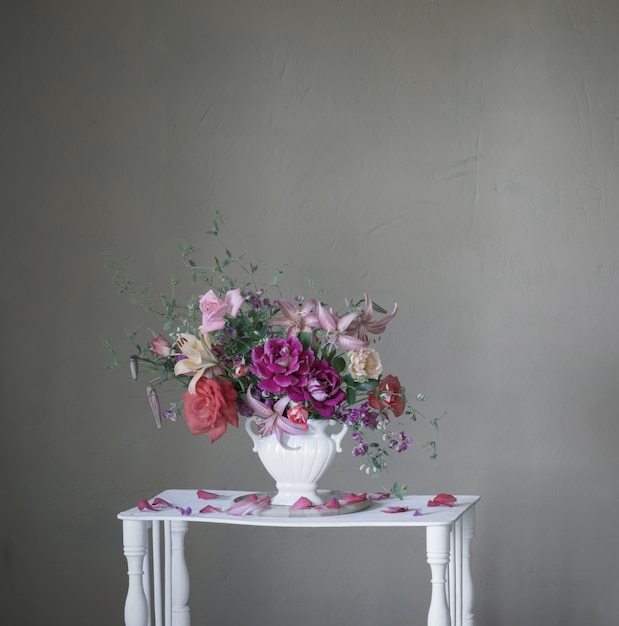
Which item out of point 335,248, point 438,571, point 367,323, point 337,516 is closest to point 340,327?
point 367,323

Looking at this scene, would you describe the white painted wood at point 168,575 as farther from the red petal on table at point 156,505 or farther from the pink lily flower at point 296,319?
the pink lily flower at point 296,319

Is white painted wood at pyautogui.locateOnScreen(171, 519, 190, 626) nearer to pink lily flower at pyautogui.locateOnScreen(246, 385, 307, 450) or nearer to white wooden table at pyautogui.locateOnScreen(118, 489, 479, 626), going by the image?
white wooden table at pyautogui.locateOnScreen(118, 489, 479, 626)

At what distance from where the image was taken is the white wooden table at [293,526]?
188 centimetres

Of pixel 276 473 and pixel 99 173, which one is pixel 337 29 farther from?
pixel 276 473

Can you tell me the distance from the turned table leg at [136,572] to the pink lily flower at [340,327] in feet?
1.90

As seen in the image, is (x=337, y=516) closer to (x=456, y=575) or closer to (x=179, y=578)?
(x=456, y=575)

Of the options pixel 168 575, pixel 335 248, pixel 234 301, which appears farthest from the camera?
pixel 335 248

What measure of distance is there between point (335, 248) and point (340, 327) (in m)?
1.04

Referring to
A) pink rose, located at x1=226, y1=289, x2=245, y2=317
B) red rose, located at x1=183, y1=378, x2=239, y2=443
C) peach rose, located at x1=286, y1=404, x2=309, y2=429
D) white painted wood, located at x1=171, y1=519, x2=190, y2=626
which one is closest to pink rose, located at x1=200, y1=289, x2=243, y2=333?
pink rose, located at x1=226, y1=289, x2=245, y2=317

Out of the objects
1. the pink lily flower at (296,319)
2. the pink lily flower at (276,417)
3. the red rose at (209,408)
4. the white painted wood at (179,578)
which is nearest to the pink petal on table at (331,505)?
the pink lily flower at (276,417)

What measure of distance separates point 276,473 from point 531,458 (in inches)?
44.5

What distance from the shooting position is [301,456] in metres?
2.02

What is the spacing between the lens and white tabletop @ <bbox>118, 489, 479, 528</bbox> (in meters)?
1.91

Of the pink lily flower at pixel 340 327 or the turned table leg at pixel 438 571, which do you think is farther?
the pink lily flower at pixel 340 327
